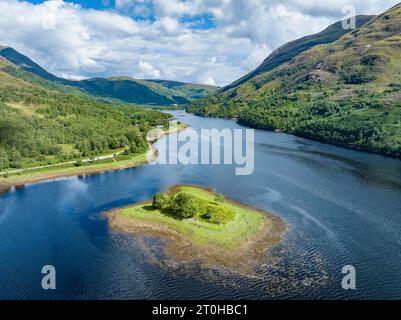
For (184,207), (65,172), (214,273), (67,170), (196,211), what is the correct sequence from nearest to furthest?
(214,273) < (184,207) < (196,211) < (65,172) < (67,170)

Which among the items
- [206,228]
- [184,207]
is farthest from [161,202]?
[206,228]

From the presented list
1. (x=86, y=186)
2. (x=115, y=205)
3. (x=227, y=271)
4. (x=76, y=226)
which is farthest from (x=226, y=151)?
(x=227, y=271)

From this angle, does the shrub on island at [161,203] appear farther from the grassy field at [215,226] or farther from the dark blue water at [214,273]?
the dark blue water at [214,273]

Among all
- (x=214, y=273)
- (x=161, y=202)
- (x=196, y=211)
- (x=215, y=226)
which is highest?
(x=161, y=202)

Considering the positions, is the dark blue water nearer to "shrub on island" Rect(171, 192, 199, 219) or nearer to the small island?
the small island

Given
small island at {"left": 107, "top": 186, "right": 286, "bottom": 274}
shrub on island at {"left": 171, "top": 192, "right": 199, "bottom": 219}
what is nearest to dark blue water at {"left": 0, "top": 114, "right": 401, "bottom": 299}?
small island at {"left": 107, "top": 186, "right": 286, "bottom": 274}

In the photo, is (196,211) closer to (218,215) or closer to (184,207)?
(184,207)
